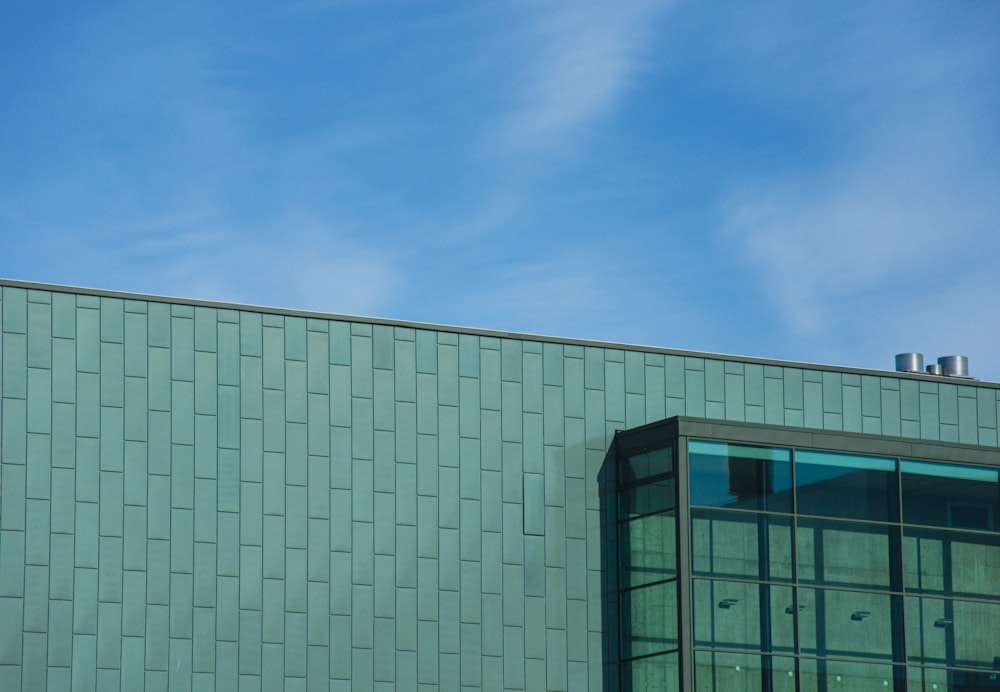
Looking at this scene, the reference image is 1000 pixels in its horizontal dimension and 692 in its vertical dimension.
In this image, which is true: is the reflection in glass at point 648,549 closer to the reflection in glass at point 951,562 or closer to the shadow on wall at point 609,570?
the shadow on wall at point 609,570

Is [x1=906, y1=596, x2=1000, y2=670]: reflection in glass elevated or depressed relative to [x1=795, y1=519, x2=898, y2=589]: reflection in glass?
depressed

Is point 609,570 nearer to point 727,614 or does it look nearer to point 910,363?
point 727,614

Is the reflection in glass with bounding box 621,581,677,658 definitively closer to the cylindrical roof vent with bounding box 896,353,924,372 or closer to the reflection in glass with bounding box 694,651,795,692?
the reflection in glass with bounding box 694,651,795,692

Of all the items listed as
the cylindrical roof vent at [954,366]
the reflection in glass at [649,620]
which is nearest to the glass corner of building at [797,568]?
the reflection in glass at [649,620]

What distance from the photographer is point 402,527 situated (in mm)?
28578

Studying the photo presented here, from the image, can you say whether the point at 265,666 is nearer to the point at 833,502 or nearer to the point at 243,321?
the point at 243,321

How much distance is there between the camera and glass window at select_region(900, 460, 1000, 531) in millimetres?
30562

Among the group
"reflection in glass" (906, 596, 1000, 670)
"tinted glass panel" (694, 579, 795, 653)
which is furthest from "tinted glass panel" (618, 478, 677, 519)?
"reflection in glass" (906, 596, 1000, 670)

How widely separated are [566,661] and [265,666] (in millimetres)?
6033

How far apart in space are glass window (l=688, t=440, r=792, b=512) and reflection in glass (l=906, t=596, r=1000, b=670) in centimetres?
→ 361

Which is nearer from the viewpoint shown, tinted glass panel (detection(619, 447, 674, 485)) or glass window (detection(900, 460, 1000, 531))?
tinted glass panel (detection(619, 447, 674, 485))

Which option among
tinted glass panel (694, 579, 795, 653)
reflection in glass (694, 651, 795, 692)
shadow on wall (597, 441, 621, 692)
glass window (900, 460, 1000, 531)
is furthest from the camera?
glass window (900, 460, 1000, 531)

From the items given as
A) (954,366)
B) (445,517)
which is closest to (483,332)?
(445,517)

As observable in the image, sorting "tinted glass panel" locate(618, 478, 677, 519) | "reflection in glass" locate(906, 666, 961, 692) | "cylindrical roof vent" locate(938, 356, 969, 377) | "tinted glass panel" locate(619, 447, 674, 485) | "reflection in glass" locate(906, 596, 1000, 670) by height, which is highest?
"cylindrical roof vent" locate(938, 356, 969, 377)
